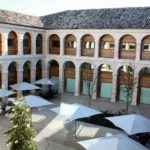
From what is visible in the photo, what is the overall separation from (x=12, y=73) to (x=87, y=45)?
9.54 meters

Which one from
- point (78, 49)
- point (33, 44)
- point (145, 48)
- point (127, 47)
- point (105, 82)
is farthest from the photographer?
point (33, 44)

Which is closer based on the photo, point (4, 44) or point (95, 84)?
point (4, 44)

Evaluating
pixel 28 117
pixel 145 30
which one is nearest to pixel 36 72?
pixel 145 30

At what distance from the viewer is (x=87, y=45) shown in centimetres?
3575

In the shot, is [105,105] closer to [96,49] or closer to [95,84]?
[95,84]

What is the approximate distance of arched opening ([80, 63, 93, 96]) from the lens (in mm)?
36156

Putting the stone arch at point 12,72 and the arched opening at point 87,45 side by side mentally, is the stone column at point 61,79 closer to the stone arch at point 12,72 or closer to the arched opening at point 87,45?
the arched opening at point 87,45

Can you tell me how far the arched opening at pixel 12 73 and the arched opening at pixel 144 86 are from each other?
14477mm

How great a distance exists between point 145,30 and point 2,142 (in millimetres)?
18844

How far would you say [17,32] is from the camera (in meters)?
33.1

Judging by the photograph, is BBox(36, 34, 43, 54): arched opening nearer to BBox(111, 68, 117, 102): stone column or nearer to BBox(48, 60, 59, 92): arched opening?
BBox(48, 60, 59, 92): arched opening

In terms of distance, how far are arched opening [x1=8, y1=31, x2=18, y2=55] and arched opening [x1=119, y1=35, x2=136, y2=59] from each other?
39.2ft

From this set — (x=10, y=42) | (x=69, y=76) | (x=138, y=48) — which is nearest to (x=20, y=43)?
(x=10, y=42)

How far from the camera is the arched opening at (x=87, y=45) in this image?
35281mm
